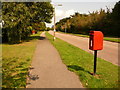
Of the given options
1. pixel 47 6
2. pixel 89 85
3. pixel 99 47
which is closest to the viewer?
pixel 89 85

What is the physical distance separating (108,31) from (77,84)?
3560 centimetres

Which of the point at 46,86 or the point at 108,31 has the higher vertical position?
the point at 108,31

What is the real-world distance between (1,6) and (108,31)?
32.1 metres

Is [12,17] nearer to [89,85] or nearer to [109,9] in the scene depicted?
[89,85]

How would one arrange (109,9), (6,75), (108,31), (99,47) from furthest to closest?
(109,9), (108,31), (6,75), (99,47)

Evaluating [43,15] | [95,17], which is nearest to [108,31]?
[95,17]

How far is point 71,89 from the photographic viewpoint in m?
3.79

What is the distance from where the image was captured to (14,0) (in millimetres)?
13625

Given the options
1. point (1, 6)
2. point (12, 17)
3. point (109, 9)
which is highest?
point (109, 9)

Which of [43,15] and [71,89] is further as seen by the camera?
[43,15]

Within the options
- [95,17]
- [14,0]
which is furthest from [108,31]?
[14,0]

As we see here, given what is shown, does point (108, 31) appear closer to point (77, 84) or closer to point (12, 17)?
point (12, 17)

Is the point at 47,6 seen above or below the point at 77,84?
above

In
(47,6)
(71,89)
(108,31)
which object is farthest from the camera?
(108,31)
